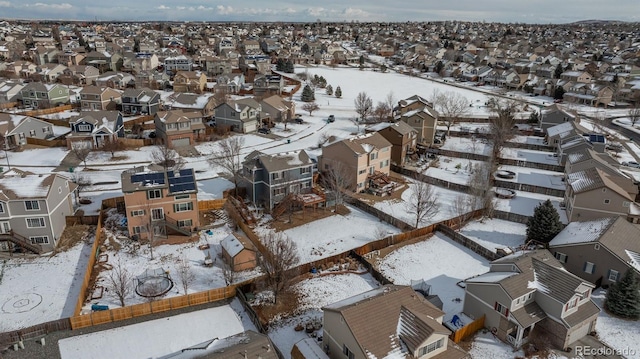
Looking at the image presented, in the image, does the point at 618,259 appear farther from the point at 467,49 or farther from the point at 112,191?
the point at 467,49

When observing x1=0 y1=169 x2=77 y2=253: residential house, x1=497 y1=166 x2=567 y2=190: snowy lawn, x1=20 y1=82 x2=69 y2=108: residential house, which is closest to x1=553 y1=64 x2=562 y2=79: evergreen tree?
x1=497 y1=166 x2=567 y2=190: snowy lawn

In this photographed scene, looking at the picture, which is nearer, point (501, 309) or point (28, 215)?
point (501, 309)

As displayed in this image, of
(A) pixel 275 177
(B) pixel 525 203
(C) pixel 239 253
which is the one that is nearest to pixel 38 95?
(A) pixel 275 177

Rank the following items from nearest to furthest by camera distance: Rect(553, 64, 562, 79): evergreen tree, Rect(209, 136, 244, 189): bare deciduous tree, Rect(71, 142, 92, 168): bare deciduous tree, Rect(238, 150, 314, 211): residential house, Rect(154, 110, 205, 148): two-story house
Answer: Rect(238, 150, 314, 211): residential house, Rect(209, 136, 244, 189): bare deciduous tree, Rect(71, 142, 92, 168): bare deciduous tree, Rect(154, 110, 205, 148): two-story house, Rect(553, 64, 562, 79): evergreen tree

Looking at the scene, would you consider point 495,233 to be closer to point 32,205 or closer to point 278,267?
point 278,267

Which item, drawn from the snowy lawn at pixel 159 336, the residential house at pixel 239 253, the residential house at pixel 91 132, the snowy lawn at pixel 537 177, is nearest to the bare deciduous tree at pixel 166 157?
the residential house at pixel 91 132

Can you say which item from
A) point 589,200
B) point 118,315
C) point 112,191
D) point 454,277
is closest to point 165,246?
Result: point 118,315

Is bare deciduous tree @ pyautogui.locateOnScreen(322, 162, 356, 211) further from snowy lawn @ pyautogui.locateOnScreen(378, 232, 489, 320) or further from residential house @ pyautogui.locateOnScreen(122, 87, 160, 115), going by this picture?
residential house @ pyautogui.locateOnScreen(122, 87, 160, 115)
